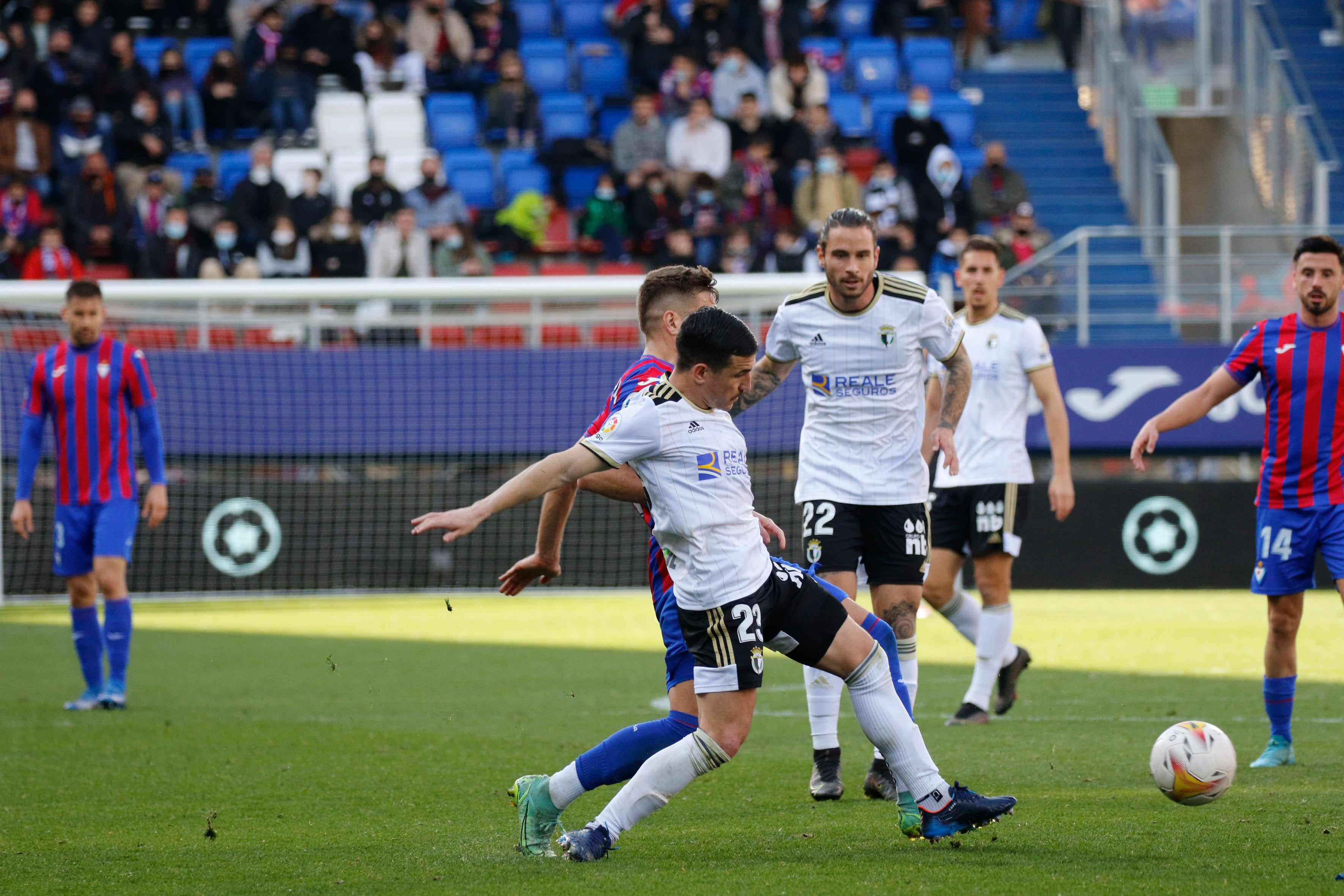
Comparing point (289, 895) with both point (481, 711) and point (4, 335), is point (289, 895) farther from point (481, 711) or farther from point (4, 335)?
point (4, 335)

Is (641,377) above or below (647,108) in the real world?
below

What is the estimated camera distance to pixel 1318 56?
21.8 meters

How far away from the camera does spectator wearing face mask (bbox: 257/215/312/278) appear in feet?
58.1

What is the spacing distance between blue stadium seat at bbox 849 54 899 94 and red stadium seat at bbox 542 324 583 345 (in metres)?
8.20

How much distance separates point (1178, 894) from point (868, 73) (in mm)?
19414

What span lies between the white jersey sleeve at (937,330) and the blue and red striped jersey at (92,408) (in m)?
4.61

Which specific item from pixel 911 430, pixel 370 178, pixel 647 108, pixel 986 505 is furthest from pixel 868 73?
pixel 911 430

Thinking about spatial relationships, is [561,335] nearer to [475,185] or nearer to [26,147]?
[475,185]

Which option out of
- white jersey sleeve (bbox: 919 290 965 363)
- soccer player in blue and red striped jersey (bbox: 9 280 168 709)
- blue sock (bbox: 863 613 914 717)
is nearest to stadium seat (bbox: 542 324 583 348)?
soccer player in blue and red striped jersey (bbox: 9 280 168 709)

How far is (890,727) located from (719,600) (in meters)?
0.63

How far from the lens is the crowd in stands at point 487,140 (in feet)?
58.8

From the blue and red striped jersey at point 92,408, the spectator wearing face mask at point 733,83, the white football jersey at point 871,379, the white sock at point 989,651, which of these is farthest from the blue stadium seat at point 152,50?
the white football jersey at point 871,379

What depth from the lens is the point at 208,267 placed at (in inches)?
690

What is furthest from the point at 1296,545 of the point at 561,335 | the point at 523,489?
the point at 561,335
